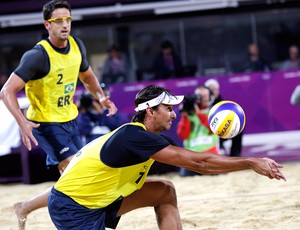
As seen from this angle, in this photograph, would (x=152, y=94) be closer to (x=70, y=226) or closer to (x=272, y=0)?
(x=70, y=226)

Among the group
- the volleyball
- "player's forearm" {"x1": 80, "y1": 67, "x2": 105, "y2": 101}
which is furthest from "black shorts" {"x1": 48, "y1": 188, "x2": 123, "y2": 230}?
"player's forearm" {"x1": 80, "y1": 67, "x2": 105, "y2": 101}

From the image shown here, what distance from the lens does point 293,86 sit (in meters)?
10.6

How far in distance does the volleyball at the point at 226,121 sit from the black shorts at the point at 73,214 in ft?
3.02

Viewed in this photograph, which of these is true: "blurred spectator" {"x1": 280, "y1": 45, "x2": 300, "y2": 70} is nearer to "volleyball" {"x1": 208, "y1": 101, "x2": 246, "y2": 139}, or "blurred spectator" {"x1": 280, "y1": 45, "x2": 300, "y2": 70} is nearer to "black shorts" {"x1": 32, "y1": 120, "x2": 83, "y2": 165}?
"black shorts" {"x1": 32, "y1": 120, "x2": 83, "y2": 165}

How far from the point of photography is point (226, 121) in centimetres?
483

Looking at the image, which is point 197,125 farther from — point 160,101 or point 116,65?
point 160,101

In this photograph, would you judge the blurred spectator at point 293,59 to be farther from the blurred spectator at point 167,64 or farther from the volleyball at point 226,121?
the volleyball at point 226,121

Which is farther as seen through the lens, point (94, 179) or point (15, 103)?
point (15, 103)

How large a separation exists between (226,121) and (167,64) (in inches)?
275

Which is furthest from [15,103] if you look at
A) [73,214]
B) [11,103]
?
[73,214]

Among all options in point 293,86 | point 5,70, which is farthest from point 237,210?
point 5,70

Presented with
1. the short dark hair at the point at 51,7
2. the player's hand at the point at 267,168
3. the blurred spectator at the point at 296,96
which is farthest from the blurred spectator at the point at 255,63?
the player's hand at the point at 267,168

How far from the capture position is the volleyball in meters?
4.82

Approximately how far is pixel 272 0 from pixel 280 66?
1.31 m
